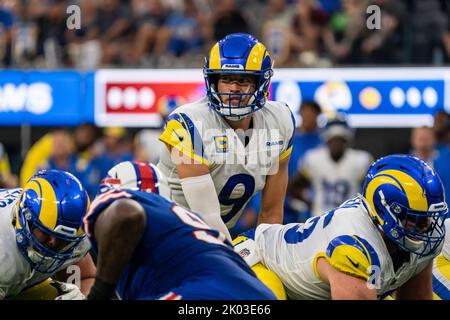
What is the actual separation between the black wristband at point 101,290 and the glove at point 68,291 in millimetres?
1198

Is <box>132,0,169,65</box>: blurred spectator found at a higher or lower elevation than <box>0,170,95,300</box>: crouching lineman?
higher

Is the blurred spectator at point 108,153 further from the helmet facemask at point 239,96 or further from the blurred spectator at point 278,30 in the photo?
the helmet facemask at point 239,96

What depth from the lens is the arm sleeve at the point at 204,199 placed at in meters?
4.76

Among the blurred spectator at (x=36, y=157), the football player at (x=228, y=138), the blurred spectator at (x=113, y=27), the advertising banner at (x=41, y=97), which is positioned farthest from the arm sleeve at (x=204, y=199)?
the blurred spectator at (x=113, y=27)

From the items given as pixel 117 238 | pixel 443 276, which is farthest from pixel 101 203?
pixel 443 276

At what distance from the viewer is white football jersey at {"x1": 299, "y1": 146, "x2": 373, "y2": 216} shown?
28.7 feet

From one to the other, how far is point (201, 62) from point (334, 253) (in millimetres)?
6593

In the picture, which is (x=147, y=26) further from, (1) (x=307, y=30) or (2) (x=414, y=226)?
(2) (x=414, y=226)

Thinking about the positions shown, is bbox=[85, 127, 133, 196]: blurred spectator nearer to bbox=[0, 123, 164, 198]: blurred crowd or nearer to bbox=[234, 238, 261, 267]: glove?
bbox=[0, 123, 164, 198]: blurred crowd

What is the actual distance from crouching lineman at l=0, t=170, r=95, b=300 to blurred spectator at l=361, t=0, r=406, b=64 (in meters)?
6.19

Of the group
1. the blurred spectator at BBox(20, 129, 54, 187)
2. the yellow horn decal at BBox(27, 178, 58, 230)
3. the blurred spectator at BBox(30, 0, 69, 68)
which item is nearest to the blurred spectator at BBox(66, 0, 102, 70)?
the blurred spectator at BBox(30, 0, 69, 68)
